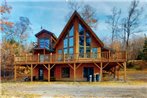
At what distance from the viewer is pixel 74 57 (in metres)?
23.2

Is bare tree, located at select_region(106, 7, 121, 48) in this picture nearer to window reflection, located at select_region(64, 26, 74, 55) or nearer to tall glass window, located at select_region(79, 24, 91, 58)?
tall glass window, located at select_region(79, 24, 91, 58)

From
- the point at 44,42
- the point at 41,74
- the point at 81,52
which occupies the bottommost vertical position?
the point at 41,74

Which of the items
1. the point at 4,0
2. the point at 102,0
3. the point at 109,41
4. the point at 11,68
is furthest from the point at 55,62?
the point at 109,41

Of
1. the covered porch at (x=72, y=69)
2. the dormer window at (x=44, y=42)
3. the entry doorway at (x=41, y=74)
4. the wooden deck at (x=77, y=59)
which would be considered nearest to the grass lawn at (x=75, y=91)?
the wooden deck at (x=77, y=59)

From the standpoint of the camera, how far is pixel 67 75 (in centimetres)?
2473

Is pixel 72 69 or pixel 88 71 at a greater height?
pixel 72 69

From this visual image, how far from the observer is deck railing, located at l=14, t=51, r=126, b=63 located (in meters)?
21.9

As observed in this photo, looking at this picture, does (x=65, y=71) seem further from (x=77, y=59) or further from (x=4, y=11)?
(x=4, y=11)

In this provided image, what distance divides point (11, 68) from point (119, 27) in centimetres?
1522

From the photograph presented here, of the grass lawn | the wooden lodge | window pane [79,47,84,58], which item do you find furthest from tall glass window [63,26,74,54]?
the grass lawn

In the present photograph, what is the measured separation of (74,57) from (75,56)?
0.13 metres

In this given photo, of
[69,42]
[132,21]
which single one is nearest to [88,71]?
[69,42]

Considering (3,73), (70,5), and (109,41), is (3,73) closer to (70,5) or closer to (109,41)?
(70,5)

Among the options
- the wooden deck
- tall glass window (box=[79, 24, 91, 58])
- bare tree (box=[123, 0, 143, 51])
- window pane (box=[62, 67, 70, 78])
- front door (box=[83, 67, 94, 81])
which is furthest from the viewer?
bare tree (box=[123, 0, 143, 51])
